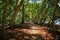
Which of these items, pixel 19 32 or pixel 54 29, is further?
pixel 54 29

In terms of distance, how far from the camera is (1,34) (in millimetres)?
5809

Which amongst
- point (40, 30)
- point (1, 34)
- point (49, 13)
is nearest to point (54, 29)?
point (40, 30)

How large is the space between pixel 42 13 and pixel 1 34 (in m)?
3.05

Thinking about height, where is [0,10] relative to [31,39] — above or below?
above

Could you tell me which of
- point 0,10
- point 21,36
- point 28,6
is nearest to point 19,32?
point 21,36

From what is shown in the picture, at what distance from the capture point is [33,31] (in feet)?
22.2

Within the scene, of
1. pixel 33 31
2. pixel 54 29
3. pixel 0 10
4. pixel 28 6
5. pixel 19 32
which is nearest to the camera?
pixel 19 32

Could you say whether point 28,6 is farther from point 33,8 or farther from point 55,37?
point 55,37

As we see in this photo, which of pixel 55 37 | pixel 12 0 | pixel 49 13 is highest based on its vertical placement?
pixel 12 0

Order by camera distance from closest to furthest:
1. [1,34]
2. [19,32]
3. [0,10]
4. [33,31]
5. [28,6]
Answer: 1. [1,34]
2. [19,32]
3. [33,31]
4. [0,10]
5. [28,6]

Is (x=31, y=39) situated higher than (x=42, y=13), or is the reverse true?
(x=42, y=13)

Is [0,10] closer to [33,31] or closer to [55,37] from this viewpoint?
[33,31]

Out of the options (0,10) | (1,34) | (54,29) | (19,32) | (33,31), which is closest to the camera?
(1,34)

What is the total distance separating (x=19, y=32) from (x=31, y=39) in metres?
0.57
